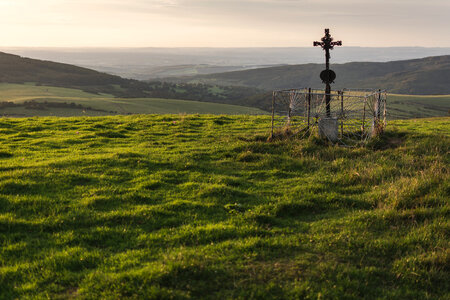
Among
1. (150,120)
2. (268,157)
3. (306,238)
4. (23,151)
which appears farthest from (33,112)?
(306,238)

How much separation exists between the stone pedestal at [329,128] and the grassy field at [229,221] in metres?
1.03

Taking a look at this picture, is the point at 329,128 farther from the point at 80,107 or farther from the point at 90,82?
the point at 90,82

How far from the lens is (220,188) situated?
397 inches

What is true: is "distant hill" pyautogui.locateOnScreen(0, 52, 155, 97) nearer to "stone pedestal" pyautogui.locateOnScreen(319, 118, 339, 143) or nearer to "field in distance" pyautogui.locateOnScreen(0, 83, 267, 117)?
"field in distance" pyautogui.locateOnScreen(0, 83, 267, 117)

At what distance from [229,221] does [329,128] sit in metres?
9.48

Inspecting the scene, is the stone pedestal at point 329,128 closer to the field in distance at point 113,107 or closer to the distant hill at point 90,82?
the field in distance at point 113,107

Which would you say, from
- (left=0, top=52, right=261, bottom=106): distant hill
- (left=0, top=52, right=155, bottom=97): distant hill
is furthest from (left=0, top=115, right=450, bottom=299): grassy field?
(left=0, top=52, right=155, bottom=97): distant hill

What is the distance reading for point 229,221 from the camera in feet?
26.4

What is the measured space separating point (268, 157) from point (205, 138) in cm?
509

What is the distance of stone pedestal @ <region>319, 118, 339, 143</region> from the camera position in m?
15.7

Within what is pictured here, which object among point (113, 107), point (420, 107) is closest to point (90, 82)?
point (113, 107)

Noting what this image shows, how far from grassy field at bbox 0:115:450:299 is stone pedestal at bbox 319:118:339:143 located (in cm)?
103

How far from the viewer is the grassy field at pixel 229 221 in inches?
223

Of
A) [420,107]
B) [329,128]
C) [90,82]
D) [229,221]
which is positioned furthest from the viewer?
[90,82]
